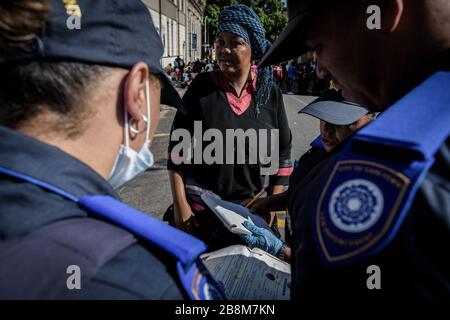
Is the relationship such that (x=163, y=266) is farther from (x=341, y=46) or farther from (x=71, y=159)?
(x=341, y=46)

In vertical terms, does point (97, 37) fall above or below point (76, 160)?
above

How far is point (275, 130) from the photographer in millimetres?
2178

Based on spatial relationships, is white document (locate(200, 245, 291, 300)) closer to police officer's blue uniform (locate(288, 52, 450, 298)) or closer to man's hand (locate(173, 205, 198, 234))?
man's hand (locate(173, 205, 198, 234))

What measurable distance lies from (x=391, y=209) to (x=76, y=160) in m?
0.65

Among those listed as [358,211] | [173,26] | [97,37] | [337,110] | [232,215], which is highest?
[173,26]

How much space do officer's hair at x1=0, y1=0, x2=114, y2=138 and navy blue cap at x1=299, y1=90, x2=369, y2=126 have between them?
121 centimetres

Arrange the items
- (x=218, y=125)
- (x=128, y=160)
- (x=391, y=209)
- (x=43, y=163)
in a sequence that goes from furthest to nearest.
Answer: (x=218, y=125)
(x=128, y=160)
(x=43, y=163)
(x=391, y=209)

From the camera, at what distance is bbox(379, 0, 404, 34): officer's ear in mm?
758

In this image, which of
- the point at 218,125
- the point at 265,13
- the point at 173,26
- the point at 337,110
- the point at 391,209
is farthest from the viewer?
the point at 265,13

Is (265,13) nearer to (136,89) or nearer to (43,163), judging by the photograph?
(136,89)

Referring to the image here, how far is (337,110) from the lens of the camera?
1.77m

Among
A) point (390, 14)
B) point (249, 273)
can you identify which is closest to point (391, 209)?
point (390, 14)
